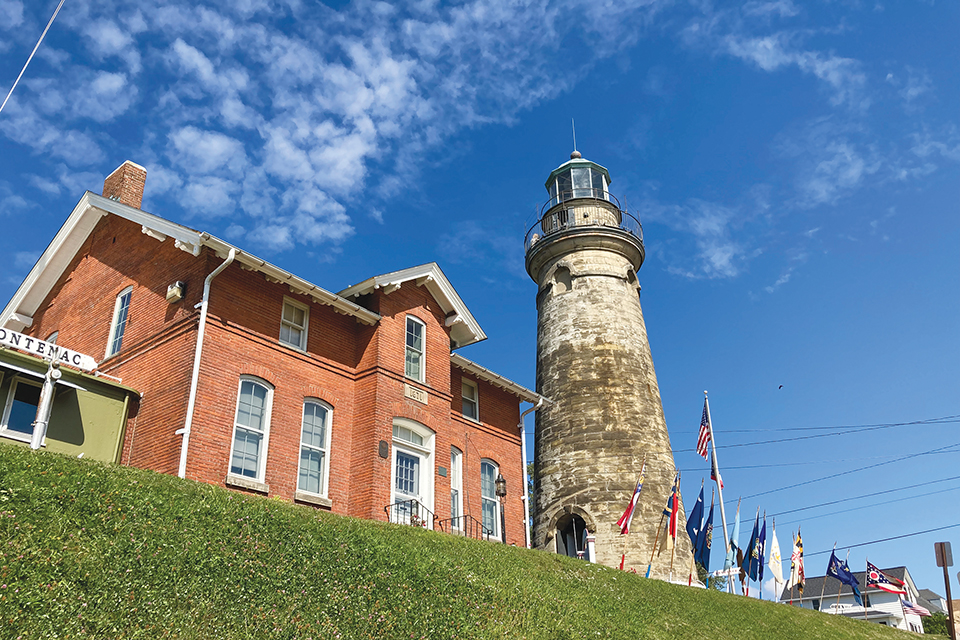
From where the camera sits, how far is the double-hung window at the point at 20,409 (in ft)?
47.1

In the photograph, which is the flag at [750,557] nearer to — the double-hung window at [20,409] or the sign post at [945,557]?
the sign post at [945,557]

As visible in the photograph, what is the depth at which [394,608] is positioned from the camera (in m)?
10.6

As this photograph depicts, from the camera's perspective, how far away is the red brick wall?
15.6 meters

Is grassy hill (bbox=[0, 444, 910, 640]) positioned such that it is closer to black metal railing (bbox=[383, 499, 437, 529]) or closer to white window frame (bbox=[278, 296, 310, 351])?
black metal railing (bbox=[383, 499, 437, 529])

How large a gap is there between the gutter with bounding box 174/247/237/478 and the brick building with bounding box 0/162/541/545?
1.3 inches

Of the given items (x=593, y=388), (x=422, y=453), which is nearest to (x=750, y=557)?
(x=593, y=388)

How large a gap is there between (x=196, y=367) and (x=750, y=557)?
18662 mm

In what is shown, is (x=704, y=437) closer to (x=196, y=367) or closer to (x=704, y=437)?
(x=704, y=437)

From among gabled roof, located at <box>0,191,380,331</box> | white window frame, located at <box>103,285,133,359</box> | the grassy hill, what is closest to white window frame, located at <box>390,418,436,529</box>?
gabled roof, located at <box>0,191,380,331</box>

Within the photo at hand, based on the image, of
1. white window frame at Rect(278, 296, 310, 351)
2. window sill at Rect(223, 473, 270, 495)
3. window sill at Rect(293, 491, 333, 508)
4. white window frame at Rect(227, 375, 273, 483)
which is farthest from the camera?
white window frame at Rect(278, 296, 310, 351)

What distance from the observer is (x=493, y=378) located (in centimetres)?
2309

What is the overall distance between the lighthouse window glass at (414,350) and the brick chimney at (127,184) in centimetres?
784

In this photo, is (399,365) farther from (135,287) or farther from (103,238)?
(103,238)

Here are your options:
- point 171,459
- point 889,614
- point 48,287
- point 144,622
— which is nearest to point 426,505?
point 171,459
